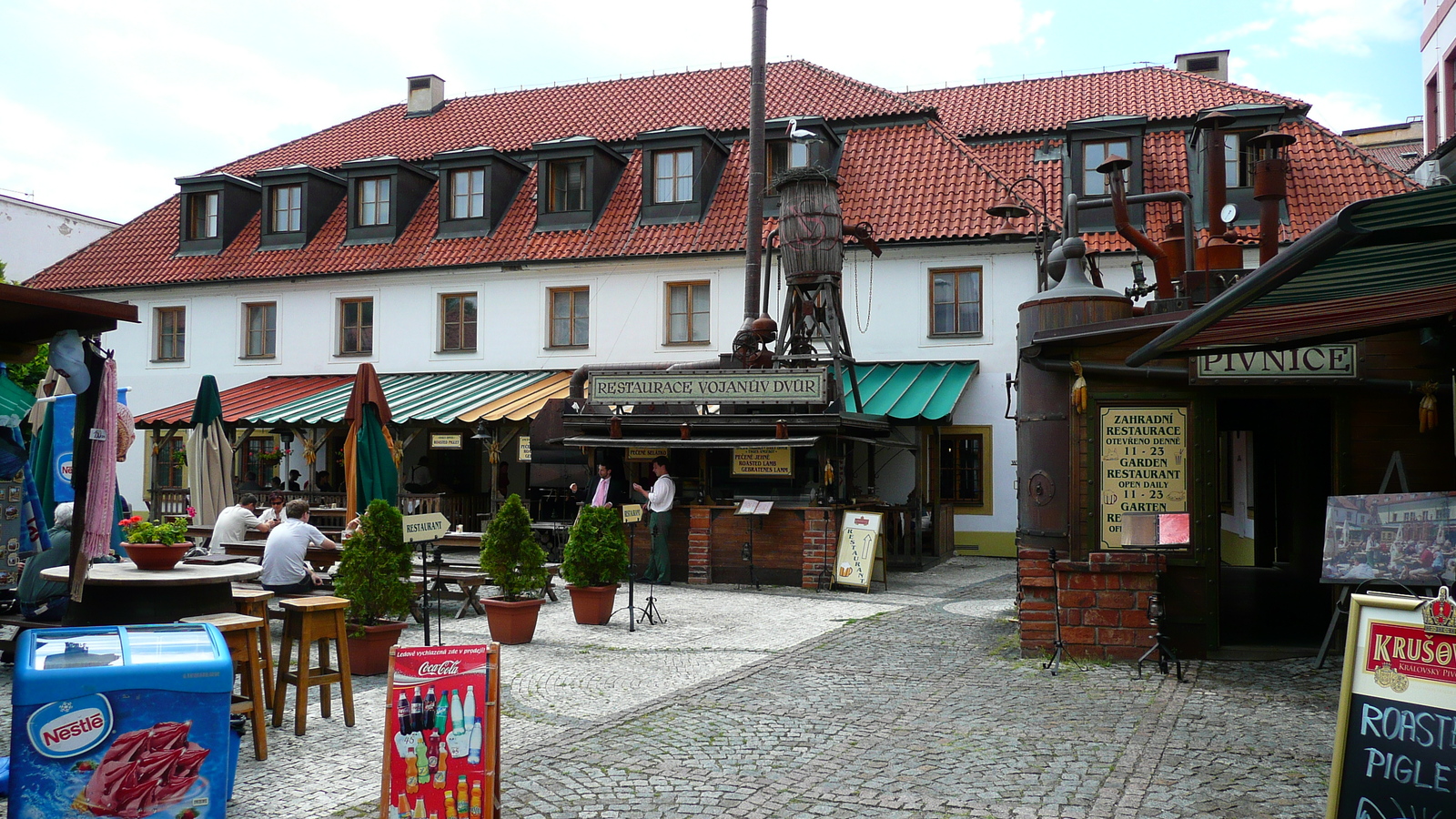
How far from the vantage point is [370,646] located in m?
8.20

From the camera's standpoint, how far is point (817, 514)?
1462 centimetres

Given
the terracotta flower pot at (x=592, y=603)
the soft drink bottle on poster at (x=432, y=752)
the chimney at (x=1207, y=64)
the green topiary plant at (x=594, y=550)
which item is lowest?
the terracotta flower pot at (x=592, y=603)

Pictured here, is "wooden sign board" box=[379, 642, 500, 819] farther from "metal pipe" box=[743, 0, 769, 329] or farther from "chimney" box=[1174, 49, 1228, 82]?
"chimney" box=[1174, 49, 1228, 82]

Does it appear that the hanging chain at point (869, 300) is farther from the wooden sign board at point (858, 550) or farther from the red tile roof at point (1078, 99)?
the wooden sign board at point (858, 550)

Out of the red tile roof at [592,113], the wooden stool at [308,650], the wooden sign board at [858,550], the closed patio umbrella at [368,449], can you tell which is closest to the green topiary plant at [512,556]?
the closed patio umbrella at [368,449]

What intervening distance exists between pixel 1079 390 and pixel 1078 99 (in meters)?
17.0

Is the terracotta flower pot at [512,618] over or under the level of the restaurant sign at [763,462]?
under

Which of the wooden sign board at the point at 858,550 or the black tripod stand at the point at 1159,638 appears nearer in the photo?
the black tripod stand at the point at 1159,638

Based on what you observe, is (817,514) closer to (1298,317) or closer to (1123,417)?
(1123,417)

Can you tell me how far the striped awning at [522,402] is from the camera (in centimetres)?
1903

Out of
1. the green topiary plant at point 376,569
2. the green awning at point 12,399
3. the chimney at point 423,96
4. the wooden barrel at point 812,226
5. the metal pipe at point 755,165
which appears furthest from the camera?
the chimney at point 423,96

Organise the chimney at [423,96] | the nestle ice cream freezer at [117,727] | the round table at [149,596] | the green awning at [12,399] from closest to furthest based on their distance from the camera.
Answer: the nestle ice cream freezer at [117,727], the round table at [149,596], the green awning at [12,399], the chimney at [423,96]

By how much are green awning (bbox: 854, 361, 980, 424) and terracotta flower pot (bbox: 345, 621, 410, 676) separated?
36.4 ft

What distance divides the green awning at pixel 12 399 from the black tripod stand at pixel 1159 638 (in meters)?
8.93
